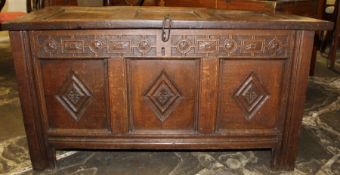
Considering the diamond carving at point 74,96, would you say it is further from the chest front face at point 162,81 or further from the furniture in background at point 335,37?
the furniture in background at point 335,37

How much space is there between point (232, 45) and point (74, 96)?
78 centimetres

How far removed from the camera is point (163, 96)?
1.48m

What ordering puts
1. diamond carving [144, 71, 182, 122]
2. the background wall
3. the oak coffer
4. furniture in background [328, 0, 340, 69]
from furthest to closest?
the background wall < furniture in background [328, 0, 340, 69] < diamond carving [144, 71, 182, 122] < the oak coffer

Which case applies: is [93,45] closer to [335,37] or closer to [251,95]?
[251,95]

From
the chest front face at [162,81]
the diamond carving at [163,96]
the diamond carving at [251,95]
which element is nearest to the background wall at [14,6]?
the chest front face at [162,81]

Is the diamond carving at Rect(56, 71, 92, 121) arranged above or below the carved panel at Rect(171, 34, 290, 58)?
below

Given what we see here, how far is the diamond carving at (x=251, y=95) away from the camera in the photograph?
146 cm

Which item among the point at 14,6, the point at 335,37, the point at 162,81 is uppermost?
the point at 14,6

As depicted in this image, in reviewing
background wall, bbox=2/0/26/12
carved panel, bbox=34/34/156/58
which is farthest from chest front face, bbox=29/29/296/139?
background wall, bbox=2/0/26/12

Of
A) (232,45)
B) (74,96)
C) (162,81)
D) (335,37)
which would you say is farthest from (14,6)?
(335,37)

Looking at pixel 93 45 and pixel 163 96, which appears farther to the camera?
pixel 163 96

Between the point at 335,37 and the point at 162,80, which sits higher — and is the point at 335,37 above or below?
below

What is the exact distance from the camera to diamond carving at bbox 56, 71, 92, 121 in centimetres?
145

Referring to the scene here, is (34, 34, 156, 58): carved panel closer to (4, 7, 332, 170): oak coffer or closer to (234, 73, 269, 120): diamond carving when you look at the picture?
(4, 7, 332, 170): oak coffer
